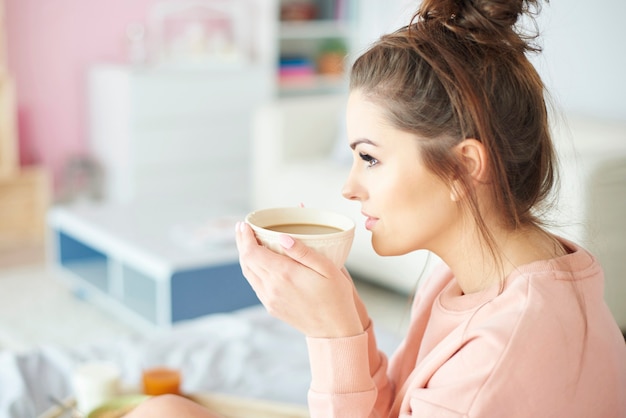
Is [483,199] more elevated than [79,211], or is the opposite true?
[483,199]

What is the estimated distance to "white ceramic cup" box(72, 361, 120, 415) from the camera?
5.55ft

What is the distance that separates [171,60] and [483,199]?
410 centimetres

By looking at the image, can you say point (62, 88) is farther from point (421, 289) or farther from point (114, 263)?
point (421, 289)

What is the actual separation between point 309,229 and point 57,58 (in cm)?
394

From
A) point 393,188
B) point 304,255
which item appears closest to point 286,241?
point 304,255

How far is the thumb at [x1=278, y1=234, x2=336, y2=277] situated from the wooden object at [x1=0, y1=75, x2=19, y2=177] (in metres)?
3.41

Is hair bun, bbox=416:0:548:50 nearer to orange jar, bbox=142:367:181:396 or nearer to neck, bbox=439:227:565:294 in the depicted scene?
neck, bbox=439:227:565:294

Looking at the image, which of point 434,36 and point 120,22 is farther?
point 120,22

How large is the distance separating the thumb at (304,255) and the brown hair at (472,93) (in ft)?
0.61

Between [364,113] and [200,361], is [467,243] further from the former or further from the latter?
[200,361]

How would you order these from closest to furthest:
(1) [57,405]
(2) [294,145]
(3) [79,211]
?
(1) [57,405] → (3) [79,211] → (2) [294,145]

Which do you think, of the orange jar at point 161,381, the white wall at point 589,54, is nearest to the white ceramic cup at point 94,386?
the orange jar at point 161,381

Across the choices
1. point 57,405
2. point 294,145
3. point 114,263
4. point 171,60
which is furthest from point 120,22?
point 57,405

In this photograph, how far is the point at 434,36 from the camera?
111cm
